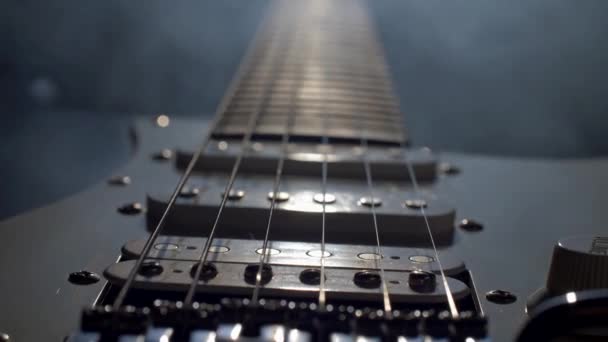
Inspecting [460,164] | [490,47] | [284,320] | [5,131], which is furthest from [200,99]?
[284,320]

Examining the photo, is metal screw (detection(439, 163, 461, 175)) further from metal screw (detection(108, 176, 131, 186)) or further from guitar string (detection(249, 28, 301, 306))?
metal screw (detection(108, 176, 131, 186))

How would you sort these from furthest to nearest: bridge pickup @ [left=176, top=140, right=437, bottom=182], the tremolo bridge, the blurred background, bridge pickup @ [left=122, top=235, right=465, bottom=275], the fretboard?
the blurred background → the fretboard → bridge pickup @ [left=176, top=140, right=437, bottom=182] → bridge pickup @ [left=122, top=235, right=465, bottom=275] → the tremolo bridge

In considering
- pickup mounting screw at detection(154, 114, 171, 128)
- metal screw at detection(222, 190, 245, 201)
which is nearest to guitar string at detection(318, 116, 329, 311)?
metal screw at detection(222, 190, 245, 201)

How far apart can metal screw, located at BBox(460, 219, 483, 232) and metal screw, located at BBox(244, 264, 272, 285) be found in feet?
1.12

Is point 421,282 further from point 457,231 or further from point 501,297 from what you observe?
point 457,231

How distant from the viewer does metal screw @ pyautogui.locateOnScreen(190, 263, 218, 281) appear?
2.45 ft

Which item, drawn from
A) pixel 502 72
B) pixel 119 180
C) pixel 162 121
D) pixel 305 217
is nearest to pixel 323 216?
pixel 305 217

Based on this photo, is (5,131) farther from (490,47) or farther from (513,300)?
(513,300)

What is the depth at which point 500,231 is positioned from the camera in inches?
39.5

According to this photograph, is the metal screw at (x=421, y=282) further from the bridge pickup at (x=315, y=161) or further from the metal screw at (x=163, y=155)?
the metal screw at (x=163, y=155)

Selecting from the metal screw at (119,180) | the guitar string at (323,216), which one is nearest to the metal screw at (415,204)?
the guitar string at (323,216)

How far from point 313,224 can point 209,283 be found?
0.76 feet

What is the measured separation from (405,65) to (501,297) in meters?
2.51

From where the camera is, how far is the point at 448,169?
1288mm
